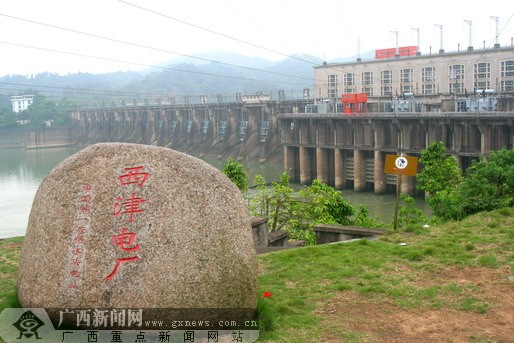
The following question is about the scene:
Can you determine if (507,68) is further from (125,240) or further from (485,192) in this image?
(125,240)

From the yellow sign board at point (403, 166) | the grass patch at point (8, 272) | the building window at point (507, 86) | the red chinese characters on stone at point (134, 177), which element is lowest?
the grass patch at point (8, 272)

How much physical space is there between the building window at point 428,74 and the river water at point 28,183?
15.8m

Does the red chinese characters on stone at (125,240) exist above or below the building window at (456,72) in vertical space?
below

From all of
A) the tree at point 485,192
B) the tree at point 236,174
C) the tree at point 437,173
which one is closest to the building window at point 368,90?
the tree at point 437,173

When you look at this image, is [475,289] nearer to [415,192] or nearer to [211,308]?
[211,308]

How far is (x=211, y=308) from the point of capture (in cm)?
605

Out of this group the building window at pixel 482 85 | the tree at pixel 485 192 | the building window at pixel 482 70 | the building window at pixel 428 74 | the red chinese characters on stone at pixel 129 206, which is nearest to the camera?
the red chinese characters on stone at pixel 129 206

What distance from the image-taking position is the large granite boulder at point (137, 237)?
5.89 m

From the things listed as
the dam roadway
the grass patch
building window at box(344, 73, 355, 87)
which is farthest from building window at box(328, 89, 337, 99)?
the grass patch

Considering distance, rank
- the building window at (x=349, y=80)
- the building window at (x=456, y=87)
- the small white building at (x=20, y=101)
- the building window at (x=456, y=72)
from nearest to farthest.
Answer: the building window at (x=456, y=72) → the building window at (x=456, y=87) → the building window at (x=349, y=80) → the small white building at (x=20, y=101)

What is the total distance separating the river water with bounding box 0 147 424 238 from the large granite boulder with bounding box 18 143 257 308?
70.8 feet

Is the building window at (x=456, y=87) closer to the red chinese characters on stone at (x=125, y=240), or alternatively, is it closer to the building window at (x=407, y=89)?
the building window at (x=407, y=89)

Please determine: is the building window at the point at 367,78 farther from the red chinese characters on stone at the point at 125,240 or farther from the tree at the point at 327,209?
the red chinese characters on stone at the point at 125,240

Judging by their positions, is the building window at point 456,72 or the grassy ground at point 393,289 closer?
the grassy ground at point 393,289
